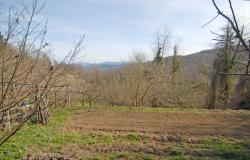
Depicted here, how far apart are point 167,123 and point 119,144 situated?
345 cm

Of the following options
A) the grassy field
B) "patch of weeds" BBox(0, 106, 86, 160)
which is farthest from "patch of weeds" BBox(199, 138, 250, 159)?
"patch of weeds" BBox(0, 106, 86, 160)

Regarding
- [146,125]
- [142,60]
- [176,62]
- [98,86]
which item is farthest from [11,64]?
[176,62]

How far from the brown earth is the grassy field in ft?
0.54

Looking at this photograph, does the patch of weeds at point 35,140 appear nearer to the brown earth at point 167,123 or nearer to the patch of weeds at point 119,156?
the brown earth at point 167,123

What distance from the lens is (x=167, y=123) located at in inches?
477

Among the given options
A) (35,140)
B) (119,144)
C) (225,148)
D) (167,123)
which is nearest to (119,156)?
(119,144)

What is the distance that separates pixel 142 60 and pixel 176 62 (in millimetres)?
6965

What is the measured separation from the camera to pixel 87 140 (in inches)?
374

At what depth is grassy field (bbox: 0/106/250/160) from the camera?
323 inches

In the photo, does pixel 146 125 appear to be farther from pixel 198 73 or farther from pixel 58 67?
pixel 198 73

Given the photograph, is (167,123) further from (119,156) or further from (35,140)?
(35,140)

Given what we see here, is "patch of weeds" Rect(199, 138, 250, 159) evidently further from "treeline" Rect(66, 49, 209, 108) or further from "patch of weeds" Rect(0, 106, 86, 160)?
"treeline" Rect(66, 49, 209, 108)

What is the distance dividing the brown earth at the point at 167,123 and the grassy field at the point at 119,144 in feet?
0.54

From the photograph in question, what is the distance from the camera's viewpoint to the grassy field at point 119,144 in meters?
8.20
